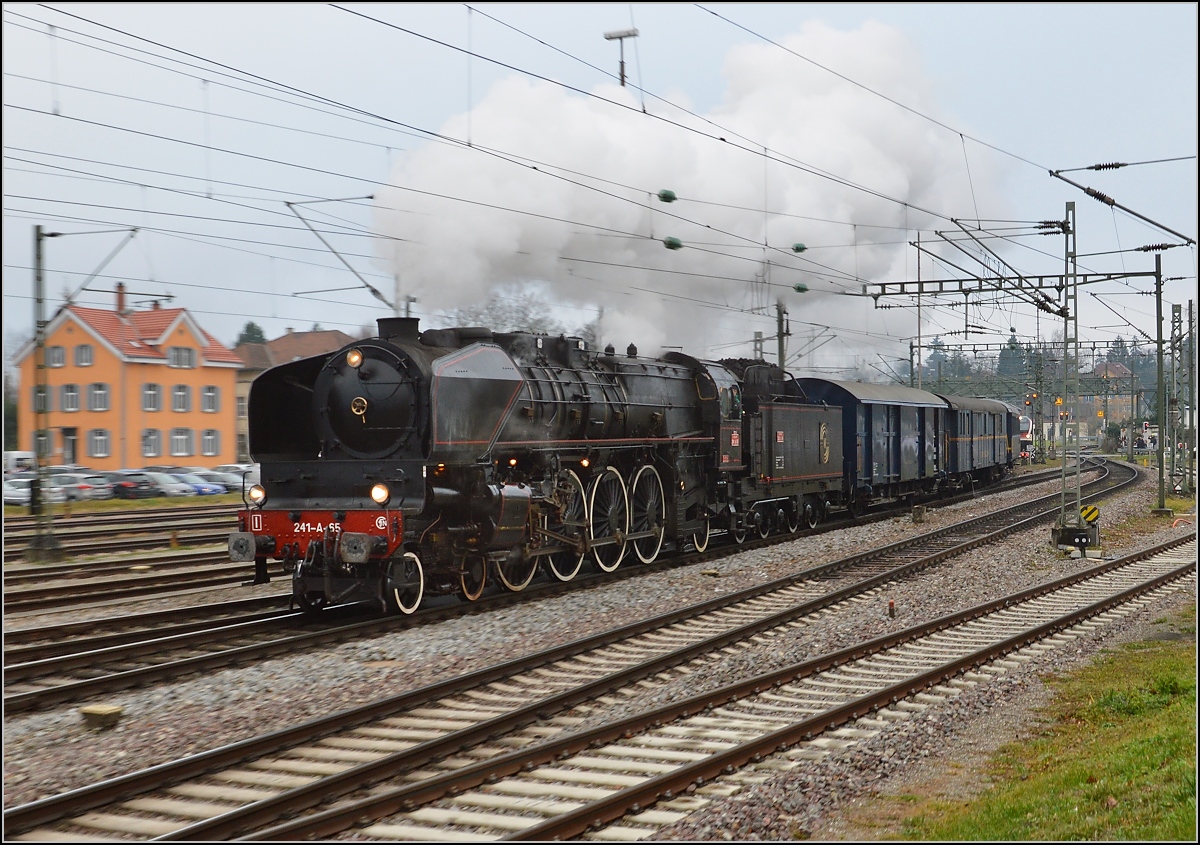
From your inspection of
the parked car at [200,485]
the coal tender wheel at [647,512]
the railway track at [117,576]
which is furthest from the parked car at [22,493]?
the coal tender wheel at [647,512]

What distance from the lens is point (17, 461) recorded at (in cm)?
4584

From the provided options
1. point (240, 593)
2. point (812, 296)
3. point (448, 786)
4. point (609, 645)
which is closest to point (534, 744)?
point (448, 786)

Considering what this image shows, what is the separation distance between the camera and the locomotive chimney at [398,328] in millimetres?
12953

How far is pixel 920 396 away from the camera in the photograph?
30.7m

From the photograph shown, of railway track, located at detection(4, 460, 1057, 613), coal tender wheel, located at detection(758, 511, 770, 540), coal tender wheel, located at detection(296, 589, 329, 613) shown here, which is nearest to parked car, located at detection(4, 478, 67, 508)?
railway track, located at detection(4, 460, 1057, 613)

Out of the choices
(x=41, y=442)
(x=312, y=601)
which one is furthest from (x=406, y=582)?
(x=41, y=442)

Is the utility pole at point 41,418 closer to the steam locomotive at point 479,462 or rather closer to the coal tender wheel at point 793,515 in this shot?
the steam locomotive at point 479,462

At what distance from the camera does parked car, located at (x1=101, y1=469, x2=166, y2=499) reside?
123 ft

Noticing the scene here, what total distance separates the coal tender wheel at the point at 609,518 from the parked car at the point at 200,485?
86.1ft

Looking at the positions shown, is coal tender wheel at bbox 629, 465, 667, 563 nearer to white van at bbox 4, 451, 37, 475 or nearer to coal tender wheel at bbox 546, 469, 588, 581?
coal tender wheel at bbox 546, 469, 588, 581

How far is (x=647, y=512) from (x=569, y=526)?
2.59 meters

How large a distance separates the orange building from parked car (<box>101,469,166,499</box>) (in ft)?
13.6

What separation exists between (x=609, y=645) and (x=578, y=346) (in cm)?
592

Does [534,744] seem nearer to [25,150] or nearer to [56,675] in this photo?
[56,675]
